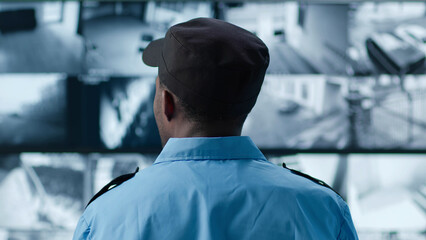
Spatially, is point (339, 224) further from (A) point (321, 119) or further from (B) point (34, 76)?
(B) point (34, 76)

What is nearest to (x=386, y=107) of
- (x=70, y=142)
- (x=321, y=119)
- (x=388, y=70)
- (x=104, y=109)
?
(x=388, y=70)

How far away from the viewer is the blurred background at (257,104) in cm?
218

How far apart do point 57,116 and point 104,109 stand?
0.23 m

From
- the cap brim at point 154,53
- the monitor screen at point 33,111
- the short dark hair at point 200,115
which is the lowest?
the monitor screen at point 33,111

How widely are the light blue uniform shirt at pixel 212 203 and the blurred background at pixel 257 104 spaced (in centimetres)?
149

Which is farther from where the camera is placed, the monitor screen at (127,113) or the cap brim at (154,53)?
the monitor screen at (127,113)

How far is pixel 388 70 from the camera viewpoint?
2.20 m

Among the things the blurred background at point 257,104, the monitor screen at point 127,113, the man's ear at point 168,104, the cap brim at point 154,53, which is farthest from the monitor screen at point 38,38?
the man's ear at point 168,104

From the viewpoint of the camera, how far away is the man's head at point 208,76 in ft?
2.19

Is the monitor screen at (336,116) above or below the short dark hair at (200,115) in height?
below

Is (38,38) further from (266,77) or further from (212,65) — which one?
(212,65)

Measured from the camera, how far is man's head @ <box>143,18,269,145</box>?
67 centimetres

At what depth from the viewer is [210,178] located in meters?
0.66

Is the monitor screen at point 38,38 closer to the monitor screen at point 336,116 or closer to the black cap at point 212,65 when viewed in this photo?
the monitor screen at point 336,116
